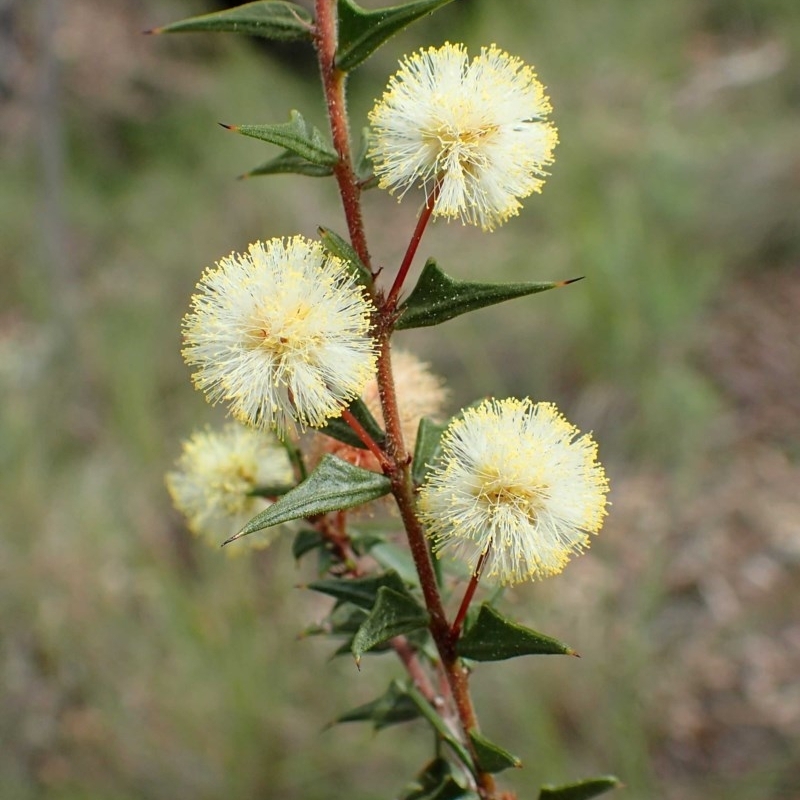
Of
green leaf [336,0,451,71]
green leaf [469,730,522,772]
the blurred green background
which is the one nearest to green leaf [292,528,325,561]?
green leaf [469,730,522,772]

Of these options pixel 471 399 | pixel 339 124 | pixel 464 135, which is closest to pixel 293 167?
pixel 339 124

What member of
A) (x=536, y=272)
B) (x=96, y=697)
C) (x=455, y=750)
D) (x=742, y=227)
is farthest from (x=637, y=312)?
(x=455, y=750)

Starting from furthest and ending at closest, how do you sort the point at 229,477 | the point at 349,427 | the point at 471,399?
the point at 471,399 → the point at 229,477 → the point at 349,427

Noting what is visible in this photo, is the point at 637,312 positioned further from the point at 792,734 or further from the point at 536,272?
the point at 792,734

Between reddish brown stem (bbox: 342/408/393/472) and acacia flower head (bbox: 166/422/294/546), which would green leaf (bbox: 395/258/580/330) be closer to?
reddish brown stem (bbox: 342/408/393/472)

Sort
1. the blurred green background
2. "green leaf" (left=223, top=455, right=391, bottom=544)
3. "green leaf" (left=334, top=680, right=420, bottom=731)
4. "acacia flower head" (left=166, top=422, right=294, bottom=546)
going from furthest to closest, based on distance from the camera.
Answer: the blurred green background
"acacia flower head" (left=166, top=422, right=294, bottom=546)
"green leaf" (left=334, top=680, right=420, bottom=731)
"green leaf" (left=223, top=455, right=391, bottom=544)

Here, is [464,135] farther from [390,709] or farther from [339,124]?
[390,709]
